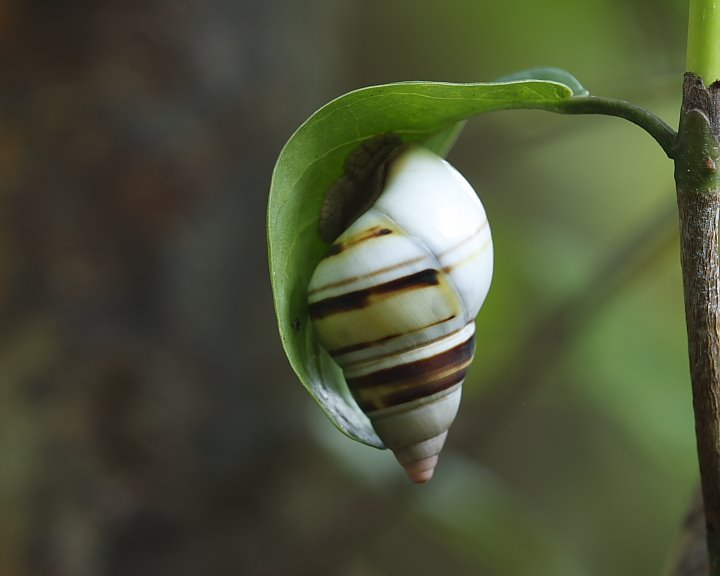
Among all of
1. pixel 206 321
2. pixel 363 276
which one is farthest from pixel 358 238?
pixel 206 321

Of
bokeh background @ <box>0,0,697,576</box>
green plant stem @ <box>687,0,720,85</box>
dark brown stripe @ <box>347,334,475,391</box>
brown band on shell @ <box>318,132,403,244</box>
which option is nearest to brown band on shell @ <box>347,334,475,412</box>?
dark brown stripe @ <box>347,334,475,391</box>

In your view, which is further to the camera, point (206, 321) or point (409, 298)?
point (206, 321)

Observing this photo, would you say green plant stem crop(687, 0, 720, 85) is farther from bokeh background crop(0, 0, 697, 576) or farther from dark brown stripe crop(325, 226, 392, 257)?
bokeh background crop(0, 0, 697, 576)

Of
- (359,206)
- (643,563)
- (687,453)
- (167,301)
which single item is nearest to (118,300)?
(167,301)

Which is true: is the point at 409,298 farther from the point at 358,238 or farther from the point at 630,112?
the point at 630,112

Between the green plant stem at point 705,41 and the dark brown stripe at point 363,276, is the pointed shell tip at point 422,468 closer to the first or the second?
the dark brown stripe at point 363,276

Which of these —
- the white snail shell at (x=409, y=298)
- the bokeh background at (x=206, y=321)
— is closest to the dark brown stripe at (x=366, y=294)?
the white snail shell at (x=409, y=298)
